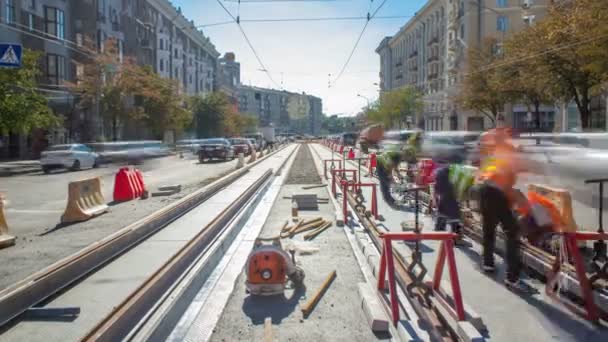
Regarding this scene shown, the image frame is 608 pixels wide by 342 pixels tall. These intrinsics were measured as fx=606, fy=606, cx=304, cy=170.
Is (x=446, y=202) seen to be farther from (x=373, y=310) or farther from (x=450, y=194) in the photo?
(x=373, y=310)

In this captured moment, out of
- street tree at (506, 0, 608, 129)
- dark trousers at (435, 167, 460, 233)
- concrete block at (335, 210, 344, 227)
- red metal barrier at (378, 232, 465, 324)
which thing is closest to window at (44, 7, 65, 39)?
street tree at (506, 0, 608, 129)

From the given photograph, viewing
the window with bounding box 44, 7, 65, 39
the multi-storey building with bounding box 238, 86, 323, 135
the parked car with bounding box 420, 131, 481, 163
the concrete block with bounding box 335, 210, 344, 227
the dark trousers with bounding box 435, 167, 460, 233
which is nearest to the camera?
the dark trousers with bounding box 435, 167, 460, 233

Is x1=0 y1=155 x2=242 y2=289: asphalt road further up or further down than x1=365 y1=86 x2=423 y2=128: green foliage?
further down

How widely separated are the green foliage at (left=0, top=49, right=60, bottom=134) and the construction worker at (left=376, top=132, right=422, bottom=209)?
75.5 feet

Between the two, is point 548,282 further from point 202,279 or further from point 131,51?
point 131,51

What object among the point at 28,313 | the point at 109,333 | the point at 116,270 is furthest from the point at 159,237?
the point at 109,333

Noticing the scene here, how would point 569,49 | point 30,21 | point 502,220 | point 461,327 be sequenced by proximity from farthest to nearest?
point 30,21, point 569,49, point 502,220, point 461,327

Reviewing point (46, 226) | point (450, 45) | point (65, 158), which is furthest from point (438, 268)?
point (450, 45)

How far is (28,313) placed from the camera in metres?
6.21

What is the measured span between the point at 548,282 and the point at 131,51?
205 ft

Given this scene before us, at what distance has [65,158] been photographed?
31.4 meters

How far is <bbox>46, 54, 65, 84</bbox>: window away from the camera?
45.1 m

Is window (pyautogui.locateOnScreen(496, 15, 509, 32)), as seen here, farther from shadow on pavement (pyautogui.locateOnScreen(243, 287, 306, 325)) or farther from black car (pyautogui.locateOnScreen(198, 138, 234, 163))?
shadow on pavement (pyautogui.locateOnScreen(243, 287, 306, 325))

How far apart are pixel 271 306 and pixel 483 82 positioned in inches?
1667
